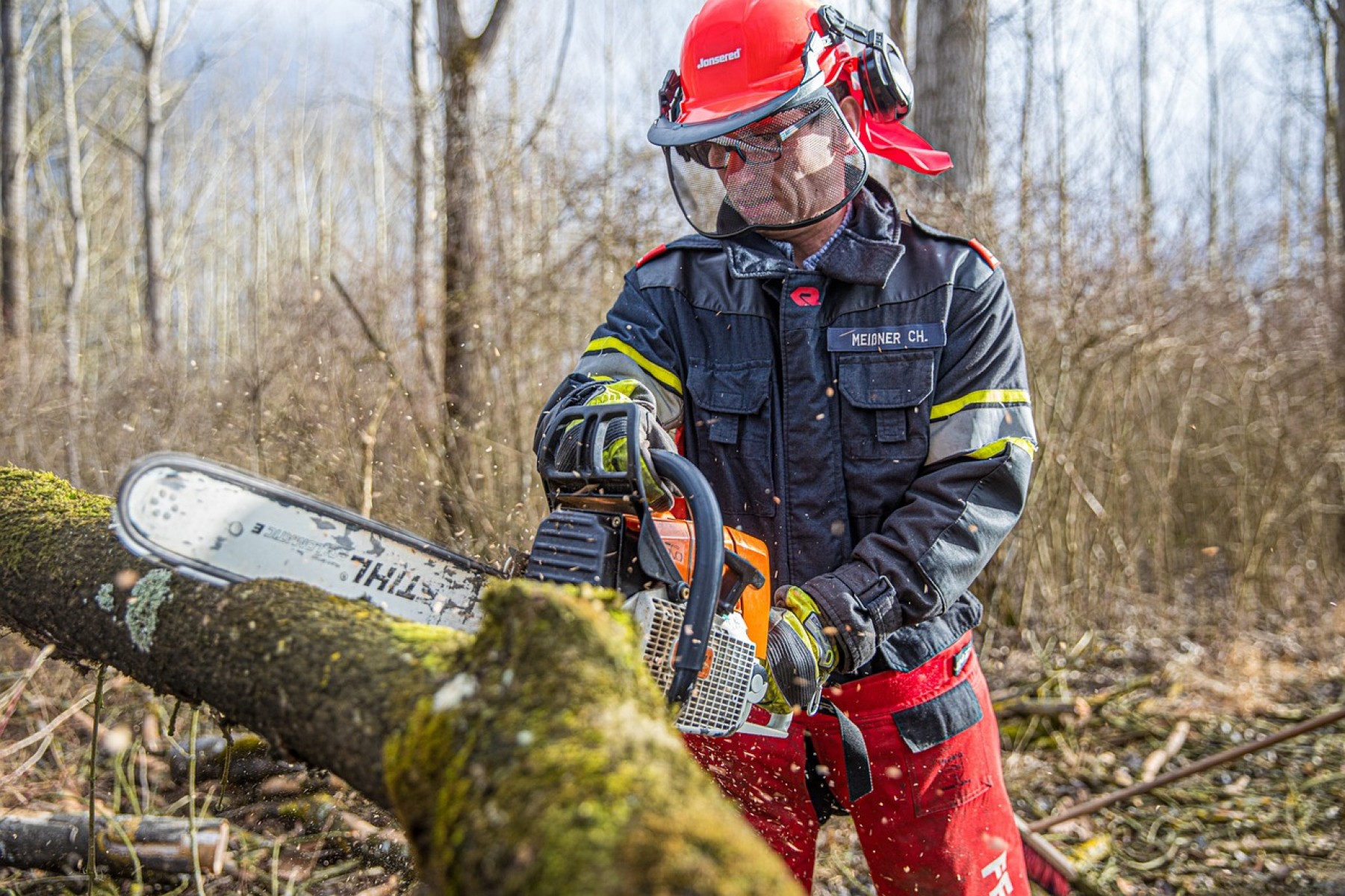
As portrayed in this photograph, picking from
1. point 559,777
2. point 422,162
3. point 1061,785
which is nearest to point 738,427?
point 559,777

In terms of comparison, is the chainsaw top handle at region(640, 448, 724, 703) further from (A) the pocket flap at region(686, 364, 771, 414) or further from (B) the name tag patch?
(B) the name tag patch

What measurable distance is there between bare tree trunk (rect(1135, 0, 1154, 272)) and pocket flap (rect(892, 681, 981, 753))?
440cm

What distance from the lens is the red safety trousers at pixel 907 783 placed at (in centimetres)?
202

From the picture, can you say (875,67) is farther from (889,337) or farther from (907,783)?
(907,783)

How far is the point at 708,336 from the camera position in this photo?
84.5 inches

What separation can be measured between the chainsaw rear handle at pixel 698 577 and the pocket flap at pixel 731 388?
1.98 feet

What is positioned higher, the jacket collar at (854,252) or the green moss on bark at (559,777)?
the jacket collar at (854,252)

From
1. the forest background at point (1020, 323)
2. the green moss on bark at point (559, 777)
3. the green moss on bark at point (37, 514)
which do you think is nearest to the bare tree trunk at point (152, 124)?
the forest background at point (1020, 323)

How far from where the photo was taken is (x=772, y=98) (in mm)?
1999

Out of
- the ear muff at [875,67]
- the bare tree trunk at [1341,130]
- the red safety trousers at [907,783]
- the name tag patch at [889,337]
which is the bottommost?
the red safety trousers at [907,783]

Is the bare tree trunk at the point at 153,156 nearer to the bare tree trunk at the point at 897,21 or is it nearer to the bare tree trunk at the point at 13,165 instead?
the bare tree trunk at the point at 13,165

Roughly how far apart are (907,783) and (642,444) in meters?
1.03

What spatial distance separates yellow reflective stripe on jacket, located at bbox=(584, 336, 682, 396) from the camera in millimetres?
2076

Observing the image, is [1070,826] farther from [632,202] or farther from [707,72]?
[632,202]
